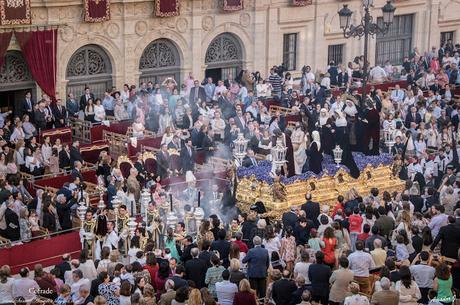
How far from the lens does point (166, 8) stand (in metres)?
36.8

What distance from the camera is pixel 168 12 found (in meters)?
36.9

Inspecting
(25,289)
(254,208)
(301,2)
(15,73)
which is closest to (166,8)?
(15,73)

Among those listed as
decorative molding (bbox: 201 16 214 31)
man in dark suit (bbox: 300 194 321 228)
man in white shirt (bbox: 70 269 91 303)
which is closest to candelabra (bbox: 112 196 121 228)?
man in dark suit (bbox: 300 194 321 228)

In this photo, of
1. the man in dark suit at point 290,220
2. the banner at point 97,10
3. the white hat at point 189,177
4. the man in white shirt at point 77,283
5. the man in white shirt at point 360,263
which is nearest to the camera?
the man in white shirt at point 77,283

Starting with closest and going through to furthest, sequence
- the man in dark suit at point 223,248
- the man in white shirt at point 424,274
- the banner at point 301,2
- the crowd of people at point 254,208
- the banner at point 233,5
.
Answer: the crowd of people at point 254,208
the man in white shirt at point 424,274
the man in dark suit at point 223,248
the banner at point 233,5
the banner at point 301,2

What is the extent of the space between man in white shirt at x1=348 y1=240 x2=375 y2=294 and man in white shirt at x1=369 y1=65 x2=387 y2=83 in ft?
75.0

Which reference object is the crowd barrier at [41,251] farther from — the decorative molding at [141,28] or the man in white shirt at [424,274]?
the decorative molding at [141,28]

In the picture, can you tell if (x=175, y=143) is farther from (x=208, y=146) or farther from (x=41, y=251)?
(x=41, y=251)

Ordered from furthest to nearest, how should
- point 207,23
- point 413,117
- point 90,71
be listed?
1. point 207,23
2. point 90,71
3. point 413,117

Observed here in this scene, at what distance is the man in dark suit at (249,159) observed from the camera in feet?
91.0

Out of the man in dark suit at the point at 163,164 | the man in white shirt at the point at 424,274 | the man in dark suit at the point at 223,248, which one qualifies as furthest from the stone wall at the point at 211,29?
the man in white shirt at the point at 424,274

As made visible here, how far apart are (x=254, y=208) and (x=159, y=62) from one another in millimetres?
13832

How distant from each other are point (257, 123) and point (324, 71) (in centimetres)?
1214

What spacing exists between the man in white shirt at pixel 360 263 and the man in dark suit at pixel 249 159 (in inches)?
338
